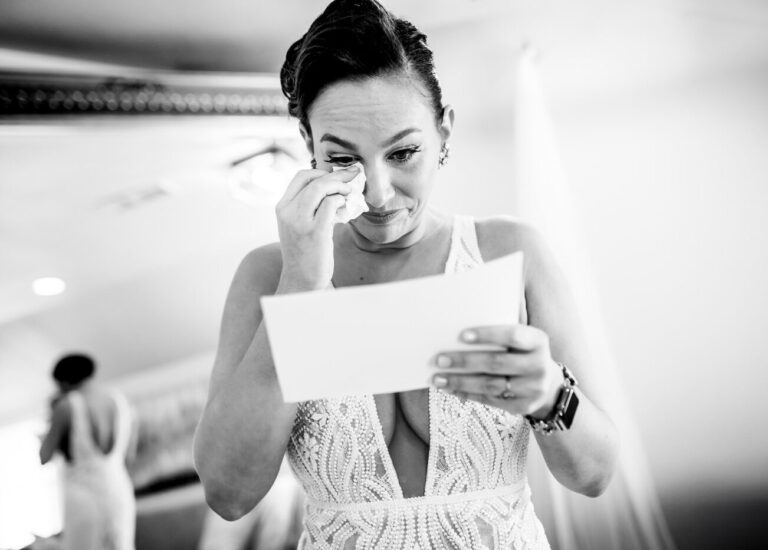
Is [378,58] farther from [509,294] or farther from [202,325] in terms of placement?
[202,325]

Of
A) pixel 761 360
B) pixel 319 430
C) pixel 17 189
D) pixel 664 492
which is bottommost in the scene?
pixel 664 492

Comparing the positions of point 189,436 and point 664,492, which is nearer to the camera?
point 664,492

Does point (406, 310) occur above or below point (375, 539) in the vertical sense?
above

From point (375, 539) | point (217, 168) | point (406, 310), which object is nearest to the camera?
point (406, 310)

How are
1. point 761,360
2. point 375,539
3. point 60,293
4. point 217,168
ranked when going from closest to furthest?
point 375,539 < point 761,360 < point 217,168 < point 60,293

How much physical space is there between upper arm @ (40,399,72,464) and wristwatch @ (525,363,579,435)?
3213 millimetres

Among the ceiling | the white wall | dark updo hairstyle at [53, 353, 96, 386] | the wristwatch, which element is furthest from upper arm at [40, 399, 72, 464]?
the wristwatch

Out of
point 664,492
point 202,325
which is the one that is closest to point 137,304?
point 202,325

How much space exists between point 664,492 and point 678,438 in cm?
28

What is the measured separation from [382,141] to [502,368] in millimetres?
398

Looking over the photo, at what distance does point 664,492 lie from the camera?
3.29 meters

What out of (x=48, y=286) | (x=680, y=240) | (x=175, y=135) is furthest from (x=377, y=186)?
(x=48, y=286)

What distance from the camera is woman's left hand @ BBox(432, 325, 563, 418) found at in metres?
0.68

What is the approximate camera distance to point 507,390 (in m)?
0.70
